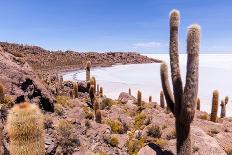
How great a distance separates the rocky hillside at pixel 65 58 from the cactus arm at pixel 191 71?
64.3 metres

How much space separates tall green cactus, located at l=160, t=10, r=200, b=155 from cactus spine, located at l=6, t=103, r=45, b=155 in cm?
654

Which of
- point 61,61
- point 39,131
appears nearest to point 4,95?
point 39,131

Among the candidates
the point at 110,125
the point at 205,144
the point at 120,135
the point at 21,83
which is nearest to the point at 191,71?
the point at 205,144

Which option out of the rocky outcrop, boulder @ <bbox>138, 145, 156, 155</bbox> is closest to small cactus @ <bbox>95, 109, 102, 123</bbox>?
the rocky outcrop

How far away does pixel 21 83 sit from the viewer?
633 inches

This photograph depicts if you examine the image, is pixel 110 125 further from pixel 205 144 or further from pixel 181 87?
pixel 181 87

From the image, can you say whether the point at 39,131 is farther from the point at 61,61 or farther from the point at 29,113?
the point at 61,61

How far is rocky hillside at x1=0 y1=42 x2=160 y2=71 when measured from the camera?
273 ft

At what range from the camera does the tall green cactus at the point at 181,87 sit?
11156 millimetres

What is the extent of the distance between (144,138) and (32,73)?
5.96 metres

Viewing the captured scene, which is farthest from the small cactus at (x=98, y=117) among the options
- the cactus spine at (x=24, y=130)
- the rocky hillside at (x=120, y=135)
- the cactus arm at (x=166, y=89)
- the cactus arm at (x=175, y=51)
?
the cactus spine at (x=24, y=130)

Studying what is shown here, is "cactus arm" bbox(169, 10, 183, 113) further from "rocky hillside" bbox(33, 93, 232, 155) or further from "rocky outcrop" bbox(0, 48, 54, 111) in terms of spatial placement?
"rocky outcrop" bbox(0, 48, 54, 111)

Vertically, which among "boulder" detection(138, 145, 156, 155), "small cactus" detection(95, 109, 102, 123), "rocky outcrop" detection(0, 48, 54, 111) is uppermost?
"rocky outcrop" detection(0, 48, 54, 111)

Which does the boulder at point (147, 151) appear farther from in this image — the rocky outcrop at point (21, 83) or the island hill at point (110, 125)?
the rocky outcrop at point (21, 83)
